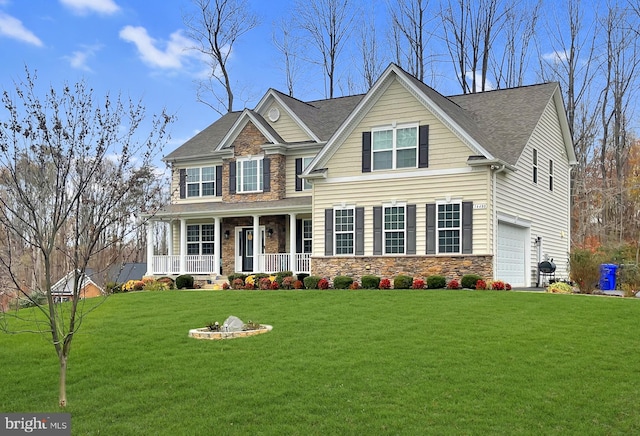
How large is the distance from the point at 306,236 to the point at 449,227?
7326 millimetres

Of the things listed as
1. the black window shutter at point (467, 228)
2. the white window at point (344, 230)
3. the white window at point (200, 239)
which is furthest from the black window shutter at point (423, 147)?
the white window at point (200, 239)

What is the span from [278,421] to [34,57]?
19.2 ft

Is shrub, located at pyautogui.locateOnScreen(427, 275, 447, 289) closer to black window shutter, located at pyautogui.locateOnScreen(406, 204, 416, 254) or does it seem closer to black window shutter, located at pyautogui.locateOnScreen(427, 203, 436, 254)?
black window shutter, located at pyautogui.locateOnScreen(427, 203, 436, 254)

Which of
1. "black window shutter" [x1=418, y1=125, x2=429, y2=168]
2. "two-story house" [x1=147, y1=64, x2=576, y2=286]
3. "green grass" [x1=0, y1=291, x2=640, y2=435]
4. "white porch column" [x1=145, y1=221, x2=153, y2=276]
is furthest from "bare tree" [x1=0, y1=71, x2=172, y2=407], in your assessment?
"white porch column" [x1=145, y1=221, x2=153, y2=276]

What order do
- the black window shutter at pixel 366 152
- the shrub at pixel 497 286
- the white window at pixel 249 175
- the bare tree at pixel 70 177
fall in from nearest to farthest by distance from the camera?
the bare tree at pixel 70 177 → the shrub at pixel 497 286 → the black window shutter at pixel 366 152 → the white window at pixel 249 175

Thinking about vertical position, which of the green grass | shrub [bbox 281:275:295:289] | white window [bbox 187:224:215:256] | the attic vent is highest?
the attic vent

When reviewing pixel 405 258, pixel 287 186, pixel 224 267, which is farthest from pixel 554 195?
pixel 224 267

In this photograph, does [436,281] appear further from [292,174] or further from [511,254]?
[292,174]

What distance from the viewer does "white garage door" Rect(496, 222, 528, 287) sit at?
2070 cm

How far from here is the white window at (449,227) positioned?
20.1m

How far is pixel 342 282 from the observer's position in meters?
20.5

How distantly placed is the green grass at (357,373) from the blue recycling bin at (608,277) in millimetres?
5832

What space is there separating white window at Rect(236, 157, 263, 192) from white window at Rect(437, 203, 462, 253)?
Answer: 28.7 feet

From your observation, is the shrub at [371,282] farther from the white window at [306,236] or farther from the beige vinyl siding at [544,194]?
the white window at [306,236]
